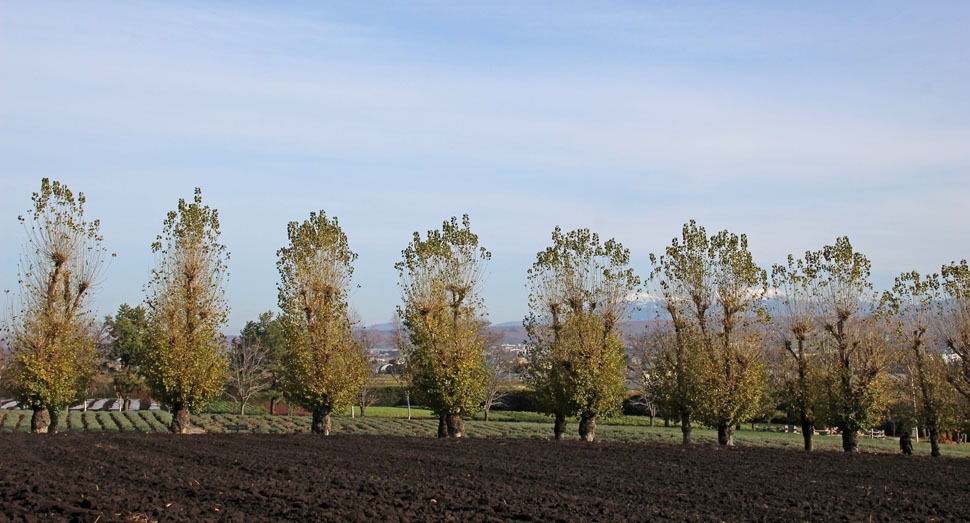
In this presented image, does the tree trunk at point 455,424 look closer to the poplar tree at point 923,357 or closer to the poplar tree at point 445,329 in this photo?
the poplar tree at point 445,329

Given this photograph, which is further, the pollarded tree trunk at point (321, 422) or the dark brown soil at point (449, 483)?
the pollarded tree trunk at point (321, 422)

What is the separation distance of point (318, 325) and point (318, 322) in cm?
17

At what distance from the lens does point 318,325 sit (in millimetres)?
36406

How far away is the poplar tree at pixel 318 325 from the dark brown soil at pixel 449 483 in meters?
9.61

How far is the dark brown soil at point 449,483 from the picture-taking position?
13391 mm

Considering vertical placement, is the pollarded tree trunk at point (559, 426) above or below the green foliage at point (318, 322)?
below

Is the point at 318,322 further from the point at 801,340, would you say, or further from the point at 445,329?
the point at 801,340

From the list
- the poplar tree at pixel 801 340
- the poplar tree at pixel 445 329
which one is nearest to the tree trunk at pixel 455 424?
the poplar tree at pixel 445 329

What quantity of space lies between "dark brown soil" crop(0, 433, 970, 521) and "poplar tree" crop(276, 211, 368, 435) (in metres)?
9.61

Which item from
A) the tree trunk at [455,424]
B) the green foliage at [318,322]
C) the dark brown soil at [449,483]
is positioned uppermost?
the green foliage at [318,322]

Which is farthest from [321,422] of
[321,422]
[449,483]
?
[449,483]

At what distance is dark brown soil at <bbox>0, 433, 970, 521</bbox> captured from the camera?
1339cm

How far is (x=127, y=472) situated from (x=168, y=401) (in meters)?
19.0

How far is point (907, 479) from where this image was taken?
19.6 metres
